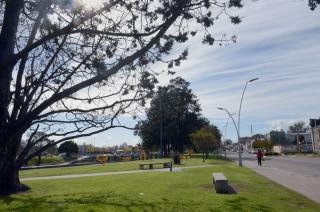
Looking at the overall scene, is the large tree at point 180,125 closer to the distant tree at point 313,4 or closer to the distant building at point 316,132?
the distant building at point 316,132

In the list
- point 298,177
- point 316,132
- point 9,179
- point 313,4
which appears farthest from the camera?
point 316,132

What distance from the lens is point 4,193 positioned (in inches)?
621

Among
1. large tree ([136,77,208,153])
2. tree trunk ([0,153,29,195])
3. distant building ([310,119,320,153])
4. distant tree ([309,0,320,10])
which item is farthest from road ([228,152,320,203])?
distant building ([310,119,320,153])

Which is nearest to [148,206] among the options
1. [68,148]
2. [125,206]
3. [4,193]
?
[125,206]

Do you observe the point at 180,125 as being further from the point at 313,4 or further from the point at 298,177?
the point at 313,4

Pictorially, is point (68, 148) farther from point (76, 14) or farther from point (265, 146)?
point (76, 14)

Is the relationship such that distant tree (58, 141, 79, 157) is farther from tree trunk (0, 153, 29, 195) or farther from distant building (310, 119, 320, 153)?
tree trunk (0, 153, 29, 195)

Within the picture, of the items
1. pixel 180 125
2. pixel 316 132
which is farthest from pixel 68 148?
pixel 316 132

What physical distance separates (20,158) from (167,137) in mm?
65185

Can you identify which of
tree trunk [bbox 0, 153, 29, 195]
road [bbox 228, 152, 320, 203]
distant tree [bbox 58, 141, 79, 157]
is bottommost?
road [bbox 228, 152, 320, 203]

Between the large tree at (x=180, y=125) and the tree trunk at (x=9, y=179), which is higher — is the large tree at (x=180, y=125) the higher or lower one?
the higher one

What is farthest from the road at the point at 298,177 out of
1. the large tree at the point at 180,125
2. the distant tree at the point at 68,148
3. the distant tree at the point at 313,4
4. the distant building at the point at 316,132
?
the distant building at the point at 316,132

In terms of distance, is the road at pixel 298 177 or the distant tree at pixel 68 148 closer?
the road at pixel 298 177

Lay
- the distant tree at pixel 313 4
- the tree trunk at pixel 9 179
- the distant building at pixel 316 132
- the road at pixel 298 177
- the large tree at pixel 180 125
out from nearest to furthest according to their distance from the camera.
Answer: the distant tree at pixel 313 4 → the road at pixel 298 177 → the tree trunk at pixel 9 179 → the large tree at pixel 180 125 → the distant building at pixel 316 132
